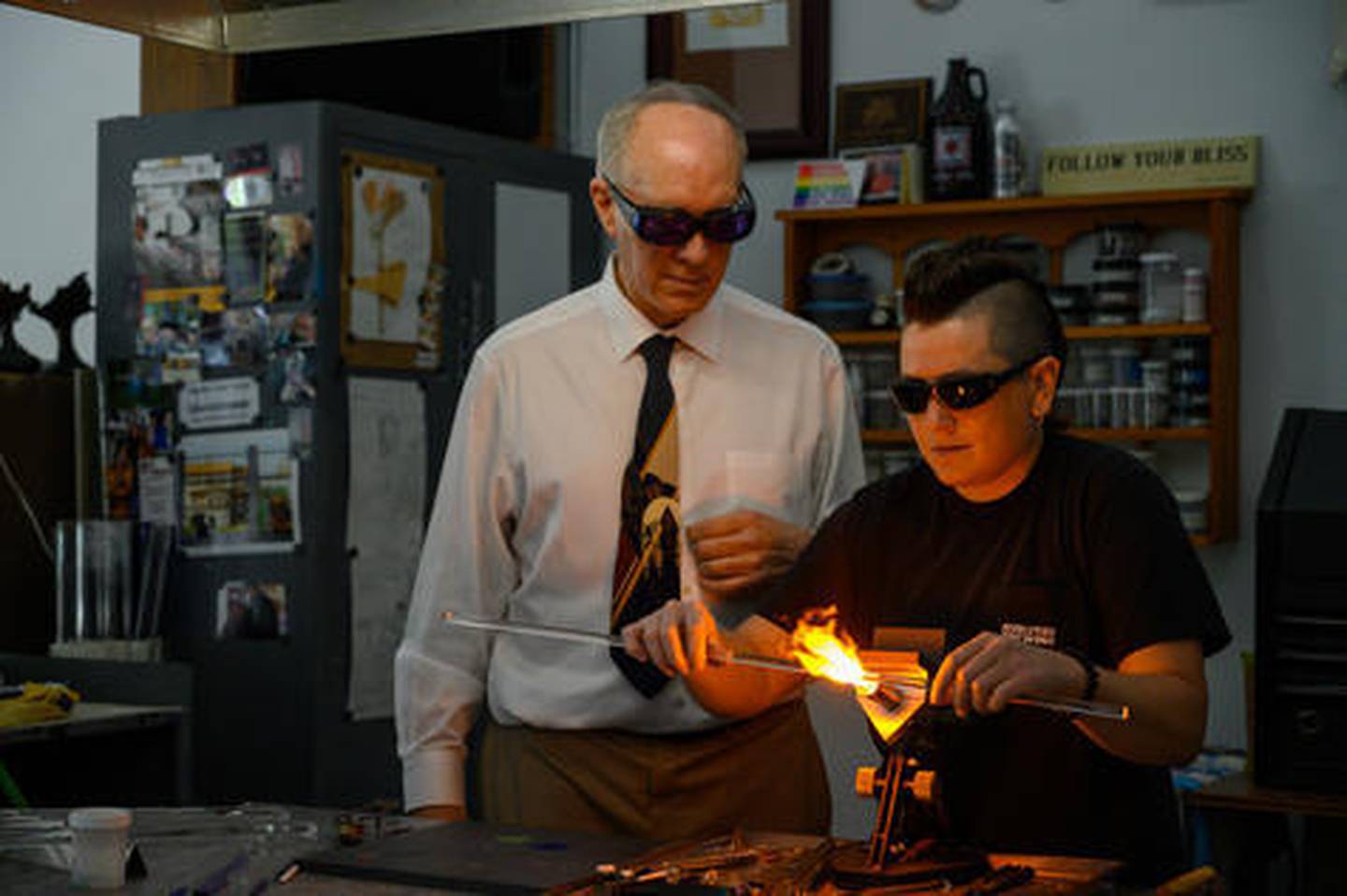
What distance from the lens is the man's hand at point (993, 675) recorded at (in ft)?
6.86

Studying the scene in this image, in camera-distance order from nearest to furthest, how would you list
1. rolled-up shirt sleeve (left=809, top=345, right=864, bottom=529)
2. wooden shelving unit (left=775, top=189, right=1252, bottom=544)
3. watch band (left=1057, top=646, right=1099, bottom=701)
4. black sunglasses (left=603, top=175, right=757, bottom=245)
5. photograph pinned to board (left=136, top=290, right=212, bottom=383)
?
watch band (left=1057, top=646, right=1099, bottom=701)
black sunglasses (left=603, top=175, right=757, bottom=245)
rolled-up shirt sleeve (left=809, top=345, right=864, bottom=529)
photograph pinned to board (left=136, top=290, right=212, bottom=383)
wooden shelving unit (left=775, top=189, right=1252, bottom=544)

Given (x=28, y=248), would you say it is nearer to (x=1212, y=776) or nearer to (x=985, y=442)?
(x=1212, y=776)

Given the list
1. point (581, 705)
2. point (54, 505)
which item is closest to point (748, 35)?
point (54, 505)

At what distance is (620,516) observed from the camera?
2.83m

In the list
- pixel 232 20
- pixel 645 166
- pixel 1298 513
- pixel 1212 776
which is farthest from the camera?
pixel 1212 776

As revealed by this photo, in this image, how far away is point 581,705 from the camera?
2781 millimetres

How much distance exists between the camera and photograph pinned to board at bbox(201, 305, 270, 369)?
15.9ft

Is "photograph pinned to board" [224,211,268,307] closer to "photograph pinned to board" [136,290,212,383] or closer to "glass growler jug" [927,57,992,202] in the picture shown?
"photograph pinned to board" [136,290,212,383]

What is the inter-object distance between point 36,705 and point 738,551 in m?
1.86

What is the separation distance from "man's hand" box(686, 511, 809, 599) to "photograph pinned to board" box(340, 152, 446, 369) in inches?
87.5

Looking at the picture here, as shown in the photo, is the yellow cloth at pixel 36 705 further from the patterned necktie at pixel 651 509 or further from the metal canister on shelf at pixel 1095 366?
the metal canister on shelf at pixel 1095 366

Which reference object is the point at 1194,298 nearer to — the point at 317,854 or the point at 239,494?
the point at 239,494

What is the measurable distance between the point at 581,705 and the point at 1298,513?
6.21 ft

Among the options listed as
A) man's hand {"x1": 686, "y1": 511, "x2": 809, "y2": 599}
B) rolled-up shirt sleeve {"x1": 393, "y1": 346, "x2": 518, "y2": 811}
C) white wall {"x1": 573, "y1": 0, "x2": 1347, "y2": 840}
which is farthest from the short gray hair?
white wall {"x1": 573, "y1": 0, "x2": 1347, "y2": 840}
